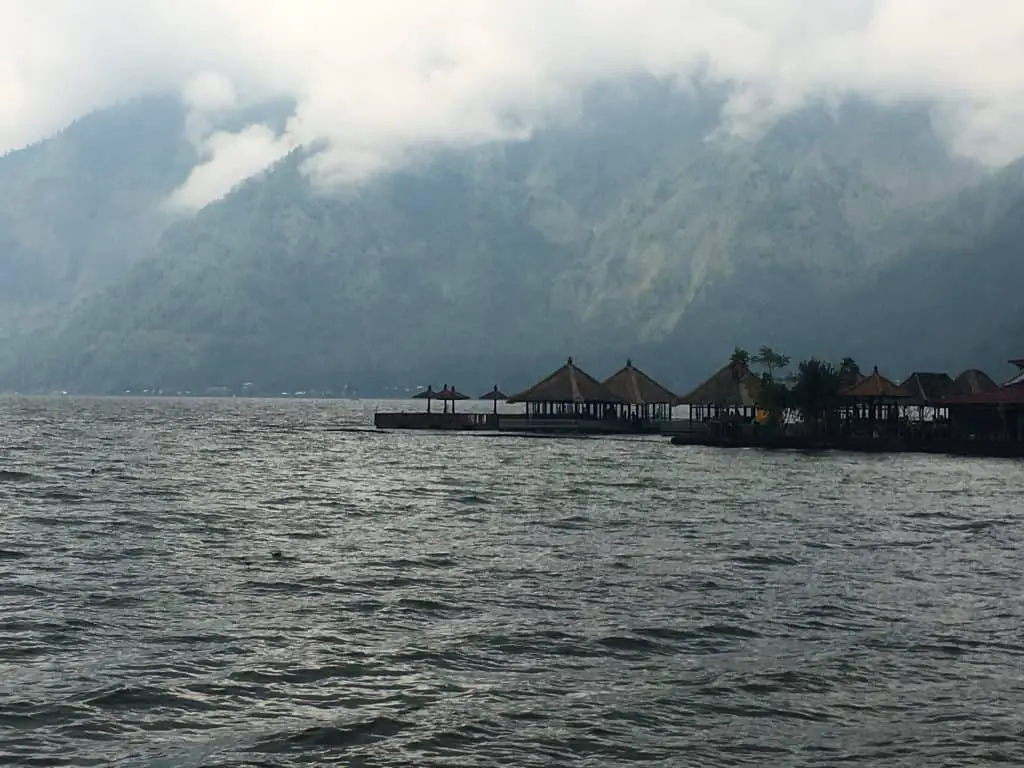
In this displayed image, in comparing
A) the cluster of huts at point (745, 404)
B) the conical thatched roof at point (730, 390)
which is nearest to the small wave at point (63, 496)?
the cluster of huts at point (745, 404)

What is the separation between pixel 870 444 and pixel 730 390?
21.5m

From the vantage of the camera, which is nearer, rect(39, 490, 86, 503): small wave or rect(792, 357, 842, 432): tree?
rect(39, 490, 86, 503): small wave

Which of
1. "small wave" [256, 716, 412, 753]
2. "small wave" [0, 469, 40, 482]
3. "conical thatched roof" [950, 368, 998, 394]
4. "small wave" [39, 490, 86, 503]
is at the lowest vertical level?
"small wave" [256, 716, 412, 753]

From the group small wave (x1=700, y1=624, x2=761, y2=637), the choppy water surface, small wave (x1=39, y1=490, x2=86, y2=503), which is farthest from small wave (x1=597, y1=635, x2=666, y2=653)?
small wave (x1=39, y1=490, x2=86, y2=503)

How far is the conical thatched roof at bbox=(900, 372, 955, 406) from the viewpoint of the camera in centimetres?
9950

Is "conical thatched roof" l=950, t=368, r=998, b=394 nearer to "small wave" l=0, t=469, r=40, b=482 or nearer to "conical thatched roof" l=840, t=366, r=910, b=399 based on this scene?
"conical thatched roof" l=840, t=366, r=910, b=399

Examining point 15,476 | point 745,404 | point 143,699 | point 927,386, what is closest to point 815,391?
point 745,404

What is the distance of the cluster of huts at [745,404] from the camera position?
8294 centimetres

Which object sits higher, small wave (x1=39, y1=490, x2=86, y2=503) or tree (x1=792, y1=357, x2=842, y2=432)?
tree (x1=792, y1=357, x2=842, y2=432)

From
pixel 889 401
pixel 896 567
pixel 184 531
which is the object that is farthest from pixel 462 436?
pixel 896 567

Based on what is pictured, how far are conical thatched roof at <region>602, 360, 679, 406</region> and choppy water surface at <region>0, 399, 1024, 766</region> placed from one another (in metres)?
64.9

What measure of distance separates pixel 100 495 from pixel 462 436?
6372 centimetres

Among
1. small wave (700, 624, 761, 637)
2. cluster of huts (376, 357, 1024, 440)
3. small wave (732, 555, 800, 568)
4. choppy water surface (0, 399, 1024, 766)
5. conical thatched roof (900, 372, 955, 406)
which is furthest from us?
conical thatched roof (900, 372, 955, 406)

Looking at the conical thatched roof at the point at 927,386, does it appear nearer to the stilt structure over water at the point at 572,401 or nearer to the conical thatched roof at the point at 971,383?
the conical thatched roof at the point at 971,383
